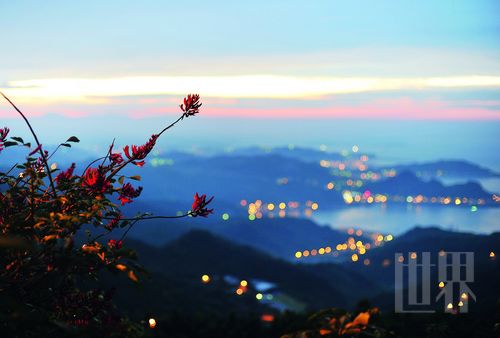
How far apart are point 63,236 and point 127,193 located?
76 centimetres

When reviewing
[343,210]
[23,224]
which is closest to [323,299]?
[23,224]

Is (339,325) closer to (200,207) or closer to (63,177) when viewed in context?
(200,207)

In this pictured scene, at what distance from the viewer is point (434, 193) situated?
367ft

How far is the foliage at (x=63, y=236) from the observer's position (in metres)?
2.84

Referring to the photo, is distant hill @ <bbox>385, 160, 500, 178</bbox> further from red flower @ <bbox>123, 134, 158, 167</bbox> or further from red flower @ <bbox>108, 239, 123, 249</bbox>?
red flower @ <bbox>108, 239, 123, 249</bbox>

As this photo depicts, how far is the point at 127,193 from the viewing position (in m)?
3.86

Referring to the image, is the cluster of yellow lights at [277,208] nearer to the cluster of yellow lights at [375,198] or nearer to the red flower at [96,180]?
the cluster of yellow lights at [375,198]

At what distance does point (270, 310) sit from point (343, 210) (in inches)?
4671

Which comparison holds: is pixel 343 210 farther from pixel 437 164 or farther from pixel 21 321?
pixel 21 321

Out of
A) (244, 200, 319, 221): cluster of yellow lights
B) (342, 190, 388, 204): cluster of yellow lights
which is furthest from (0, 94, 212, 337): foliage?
(342, 190, 388, 204): cluster of yellow lights

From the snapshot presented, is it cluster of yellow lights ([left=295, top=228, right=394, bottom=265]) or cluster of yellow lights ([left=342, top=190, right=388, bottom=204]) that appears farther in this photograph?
cluster of yellow lights ([left=342, top=190, right=388, bottom=204])

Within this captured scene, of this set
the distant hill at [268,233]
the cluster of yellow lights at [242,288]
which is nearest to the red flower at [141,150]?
the cluster of yellow lights at [242,288]

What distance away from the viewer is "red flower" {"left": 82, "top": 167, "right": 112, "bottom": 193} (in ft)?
11.6

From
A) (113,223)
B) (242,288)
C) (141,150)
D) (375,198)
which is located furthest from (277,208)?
(141,150)
